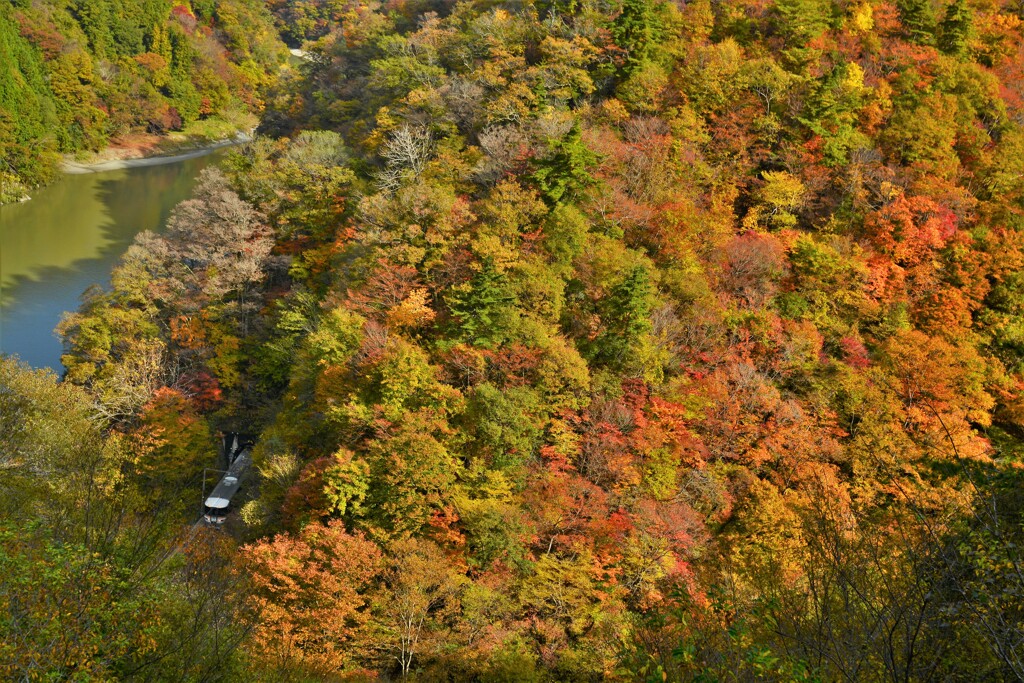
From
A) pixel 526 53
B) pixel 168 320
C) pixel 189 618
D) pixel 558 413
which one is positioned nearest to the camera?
pixel 189 618

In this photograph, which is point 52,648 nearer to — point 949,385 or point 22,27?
point 949,385

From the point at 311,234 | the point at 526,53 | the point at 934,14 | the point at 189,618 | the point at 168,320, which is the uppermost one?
the point at 934,14

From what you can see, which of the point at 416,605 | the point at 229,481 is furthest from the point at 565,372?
the point at 229,481

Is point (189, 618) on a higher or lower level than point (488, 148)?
lower

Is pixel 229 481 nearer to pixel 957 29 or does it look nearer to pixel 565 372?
pixel 565 372

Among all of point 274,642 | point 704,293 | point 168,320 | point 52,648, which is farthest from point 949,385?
point 168,320

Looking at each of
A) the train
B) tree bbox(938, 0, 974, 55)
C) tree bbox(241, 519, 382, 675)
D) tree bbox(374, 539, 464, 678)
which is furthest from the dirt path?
tree bbox(938, 0, 974, 55)

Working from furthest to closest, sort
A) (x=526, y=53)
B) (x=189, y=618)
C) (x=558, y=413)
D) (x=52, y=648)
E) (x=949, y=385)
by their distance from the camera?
(x=526, y=53) < (x=949, y=385) < (x=558, y=413) < (x=189, y=618) < (x=52, y=648)

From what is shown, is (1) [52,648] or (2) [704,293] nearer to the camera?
(1) [52,648]
